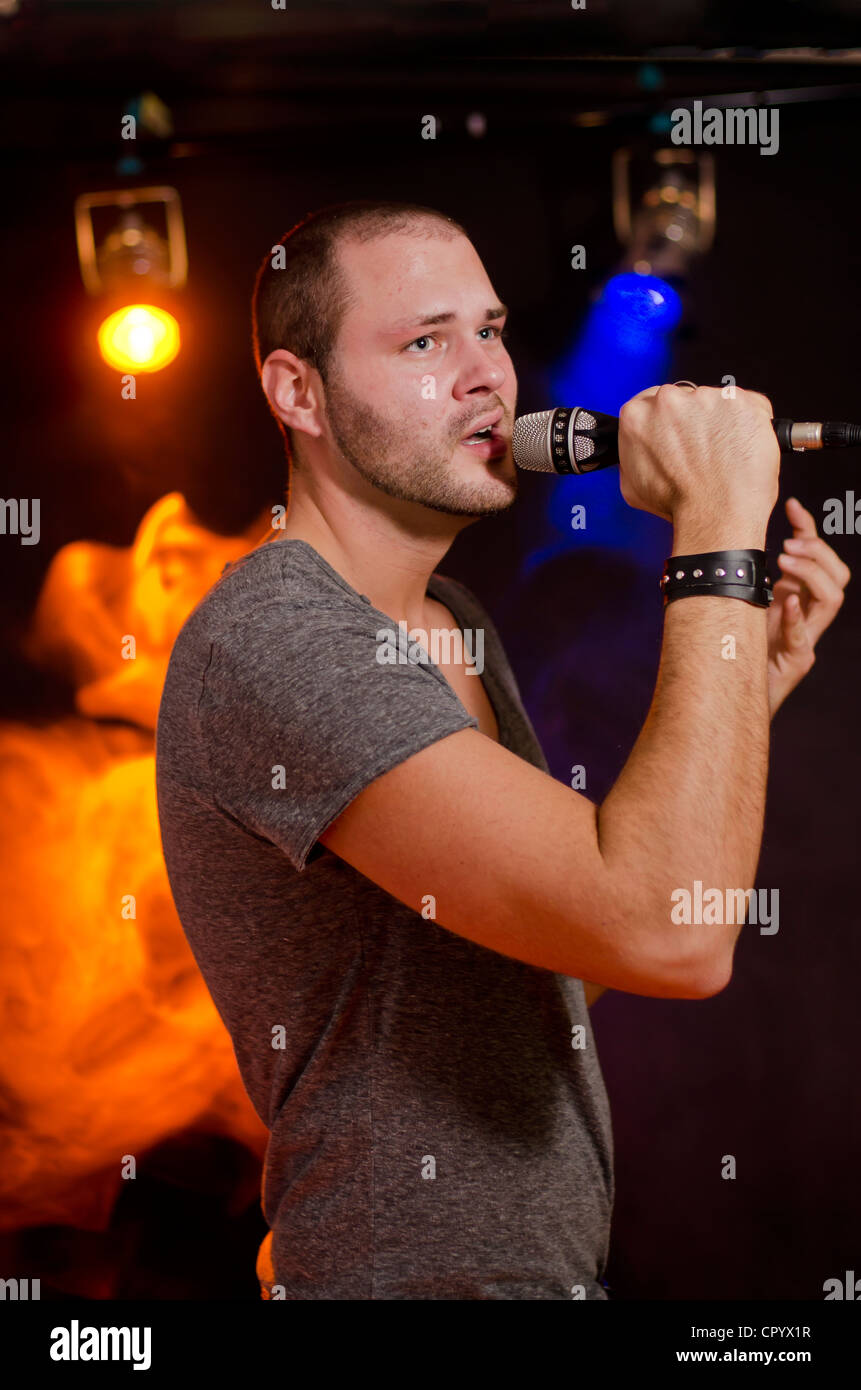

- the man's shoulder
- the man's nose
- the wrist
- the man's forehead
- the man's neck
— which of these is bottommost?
the man's shoulder

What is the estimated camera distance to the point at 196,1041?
2.70 meters

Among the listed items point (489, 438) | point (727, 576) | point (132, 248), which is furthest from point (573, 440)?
point (132, 248)

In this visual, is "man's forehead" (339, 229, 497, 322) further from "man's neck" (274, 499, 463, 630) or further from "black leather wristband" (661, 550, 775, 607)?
"black leather wristband" (661, 550, 775, 607)

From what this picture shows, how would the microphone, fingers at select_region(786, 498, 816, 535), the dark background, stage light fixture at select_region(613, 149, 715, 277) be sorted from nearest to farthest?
the microphone → fingers at select_region(786, 498, 816, 535) → stage light fixture at select_region(613, 149, 715, 277) → the dark background

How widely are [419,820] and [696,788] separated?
0.25 metres

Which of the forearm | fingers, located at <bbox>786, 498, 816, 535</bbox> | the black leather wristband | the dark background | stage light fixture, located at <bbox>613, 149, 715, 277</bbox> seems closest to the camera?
the forearm

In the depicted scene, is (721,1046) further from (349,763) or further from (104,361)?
(104,361)

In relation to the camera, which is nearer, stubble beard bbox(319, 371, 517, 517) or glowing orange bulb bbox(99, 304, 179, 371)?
stubble beard bbox(319, 371, 517, 517)

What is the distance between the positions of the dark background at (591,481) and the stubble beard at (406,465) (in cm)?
131

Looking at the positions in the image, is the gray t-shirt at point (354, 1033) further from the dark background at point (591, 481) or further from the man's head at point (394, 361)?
the dark background at point (591, 481)

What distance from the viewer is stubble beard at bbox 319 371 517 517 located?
1.28 m

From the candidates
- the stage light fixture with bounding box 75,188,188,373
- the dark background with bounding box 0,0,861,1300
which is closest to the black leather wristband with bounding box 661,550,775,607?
the dark background with bounding box 0,0,861,1300

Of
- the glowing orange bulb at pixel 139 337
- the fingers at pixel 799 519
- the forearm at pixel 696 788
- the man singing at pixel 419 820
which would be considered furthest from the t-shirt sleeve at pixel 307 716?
the glowing orange bulb at pixel 139 337

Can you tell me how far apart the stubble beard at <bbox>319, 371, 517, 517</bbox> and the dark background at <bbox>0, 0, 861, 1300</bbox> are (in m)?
1.31
